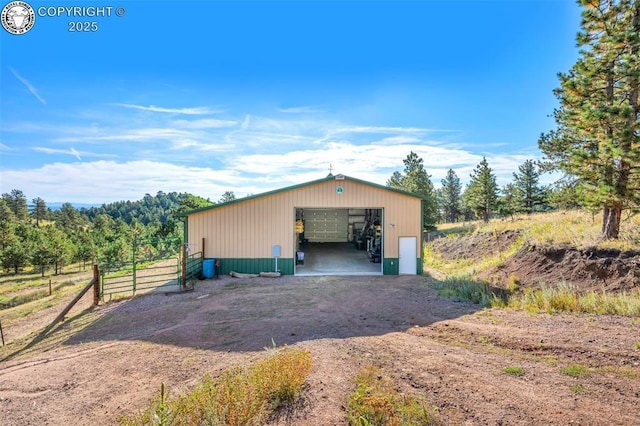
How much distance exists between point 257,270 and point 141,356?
8.28 m

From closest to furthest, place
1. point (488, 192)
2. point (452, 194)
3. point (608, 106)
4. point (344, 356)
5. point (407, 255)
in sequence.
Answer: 1. point (344, 356)
2. point (608, 106)
3. point (407, 255)
4. point (488, 192)
5. point (452, 194)

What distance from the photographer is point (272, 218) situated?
47.1 ft

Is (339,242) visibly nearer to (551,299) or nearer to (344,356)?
(551,299)

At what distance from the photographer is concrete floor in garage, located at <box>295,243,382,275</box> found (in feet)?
49.3

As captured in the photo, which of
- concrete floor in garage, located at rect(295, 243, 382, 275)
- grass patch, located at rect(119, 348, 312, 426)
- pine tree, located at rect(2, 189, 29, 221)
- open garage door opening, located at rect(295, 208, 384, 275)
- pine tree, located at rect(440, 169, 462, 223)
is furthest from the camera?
pine tree, located at rect(2, 189, 29, 221)

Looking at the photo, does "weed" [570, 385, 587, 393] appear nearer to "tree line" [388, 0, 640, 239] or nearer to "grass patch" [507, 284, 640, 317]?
"grass patch" [507, 284, 640, 317]

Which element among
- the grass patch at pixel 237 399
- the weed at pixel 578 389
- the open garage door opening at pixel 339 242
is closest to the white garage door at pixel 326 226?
the open garage door opening at pixel 339 242

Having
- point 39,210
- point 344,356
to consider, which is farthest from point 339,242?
point 39,210

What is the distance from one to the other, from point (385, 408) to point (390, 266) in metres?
11.2

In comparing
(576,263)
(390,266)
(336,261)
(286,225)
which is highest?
(286,225)

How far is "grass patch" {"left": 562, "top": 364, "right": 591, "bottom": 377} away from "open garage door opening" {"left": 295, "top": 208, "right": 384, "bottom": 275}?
33.1ft

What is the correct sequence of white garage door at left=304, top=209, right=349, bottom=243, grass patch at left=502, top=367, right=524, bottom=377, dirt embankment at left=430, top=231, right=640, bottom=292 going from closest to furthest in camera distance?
grass patch at left=502, top=367, right=524, bottom=377 → dirt embankment at left=430, top=231, right=640, bottom=292 → white garage door at left=304, top=209, right=349, bottom=243

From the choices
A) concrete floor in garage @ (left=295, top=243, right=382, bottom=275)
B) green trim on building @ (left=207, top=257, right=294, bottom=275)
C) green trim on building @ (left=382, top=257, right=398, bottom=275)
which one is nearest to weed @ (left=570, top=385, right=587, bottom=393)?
green trim on building @ (left=382, top=257, right=398, bottom=275)

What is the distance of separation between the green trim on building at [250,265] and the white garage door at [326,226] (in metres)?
9.81
